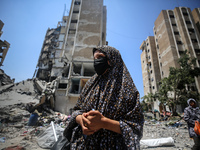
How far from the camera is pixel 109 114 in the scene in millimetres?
949

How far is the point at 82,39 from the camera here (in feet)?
60.1

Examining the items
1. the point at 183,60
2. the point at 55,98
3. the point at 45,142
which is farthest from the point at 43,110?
the point at 183,60

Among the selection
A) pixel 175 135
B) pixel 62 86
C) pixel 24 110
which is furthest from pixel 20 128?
pixel 62 86

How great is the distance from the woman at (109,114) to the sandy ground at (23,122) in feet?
9.89

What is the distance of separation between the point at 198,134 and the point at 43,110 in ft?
39.9

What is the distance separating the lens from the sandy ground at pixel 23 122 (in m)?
4.58

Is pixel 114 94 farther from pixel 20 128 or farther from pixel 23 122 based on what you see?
pixel 23 122

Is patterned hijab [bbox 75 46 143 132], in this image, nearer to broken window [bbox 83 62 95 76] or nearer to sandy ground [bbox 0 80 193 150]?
sandy ground [bbox 0 80 193 150]

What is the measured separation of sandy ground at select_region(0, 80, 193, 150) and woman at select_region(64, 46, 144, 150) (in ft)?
9.89

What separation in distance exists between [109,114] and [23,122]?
838cm

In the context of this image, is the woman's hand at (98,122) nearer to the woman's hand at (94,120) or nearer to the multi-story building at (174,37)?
the woman's hand at (94,120)

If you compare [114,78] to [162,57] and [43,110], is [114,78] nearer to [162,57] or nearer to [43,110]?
[43,110]

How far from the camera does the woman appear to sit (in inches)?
32.5

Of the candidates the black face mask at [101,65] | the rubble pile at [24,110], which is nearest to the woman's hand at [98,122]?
the black face mask at [101,65]
